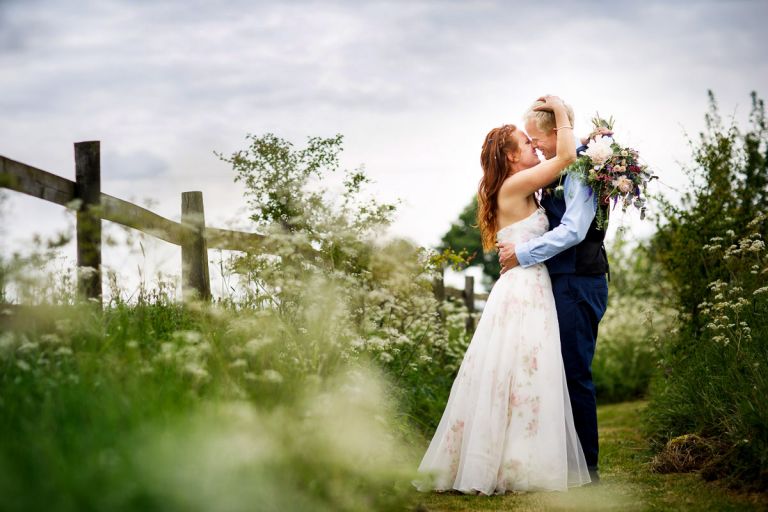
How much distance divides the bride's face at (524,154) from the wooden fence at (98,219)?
1963 mm

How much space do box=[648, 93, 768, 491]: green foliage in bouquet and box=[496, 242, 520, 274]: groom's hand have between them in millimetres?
1490

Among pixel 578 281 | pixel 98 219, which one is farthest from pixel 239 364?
pixel 578 281

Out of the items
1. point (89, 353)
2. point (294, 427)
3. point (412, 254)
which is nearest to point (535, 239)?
point (412, 254)

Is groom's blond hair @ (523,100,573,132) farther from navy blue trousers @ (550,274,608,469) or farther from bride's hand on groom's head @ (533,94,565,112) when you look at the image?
navy blue trousers @ (550,274,608,469)

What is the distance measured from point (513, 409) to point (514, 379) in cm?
19

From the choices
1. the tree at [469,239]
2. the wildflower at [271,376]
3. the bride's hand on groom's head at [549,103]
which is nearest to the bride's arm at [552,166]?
the bride's hand on groom's head at [549,103]

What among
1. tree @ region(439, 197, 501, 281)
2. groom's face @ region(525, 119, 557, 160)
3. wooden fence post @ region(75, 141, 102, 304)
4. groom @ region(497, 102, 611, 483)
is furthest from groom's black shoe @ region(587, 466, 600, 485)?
tree @ region(439, 197, 501, 281)

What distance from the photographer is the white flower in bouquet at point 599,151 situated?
15.6 feet

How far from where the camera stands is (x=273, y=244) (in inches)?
195

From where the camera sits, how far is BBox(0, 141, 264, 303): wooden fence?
166 inches

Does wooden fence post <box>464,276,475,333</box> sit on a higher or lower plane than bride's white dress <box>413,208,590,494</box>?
higher

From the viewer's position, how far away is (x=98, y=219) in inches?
178

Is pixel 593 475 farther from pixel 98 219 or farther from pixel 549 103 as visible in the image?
pixel 98 219

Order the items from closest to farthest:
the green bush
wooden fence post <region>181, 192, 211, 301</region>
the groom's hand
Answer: the green bush
the groom's hand
wooden fence post <region>181, 192, 211, 301</region>
